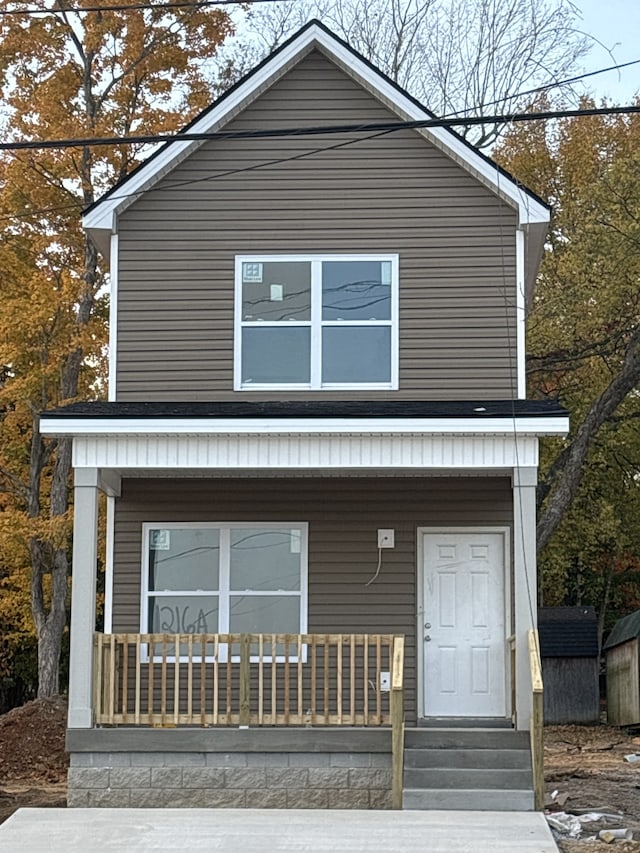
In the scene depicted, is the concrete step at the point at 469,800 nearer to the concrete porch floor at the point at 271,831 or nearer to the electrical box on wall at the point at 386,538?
the concrete porch floor at the point at 271,831

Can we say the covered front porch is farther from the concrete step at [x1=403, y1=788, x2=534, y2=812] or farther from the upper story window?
the concrete step at [x1=403, y1=788, x2=534, y2=812]

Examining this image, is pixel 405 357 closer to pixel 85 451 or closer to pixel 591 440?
pixel 85 451

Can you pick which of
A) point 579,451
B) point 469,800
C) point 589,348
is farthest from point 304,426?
point 589,348

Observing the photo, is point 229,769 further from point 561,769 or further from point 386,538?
point 561,769

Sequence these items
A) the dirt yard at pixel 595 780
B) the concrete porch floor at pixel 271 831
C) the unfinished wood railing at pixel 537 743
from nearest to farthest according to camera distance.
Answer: the concrete porch floor at pixel 271 831
the dirt yard at pixel 595 780
the unfinished wood railing at pixel 537 743

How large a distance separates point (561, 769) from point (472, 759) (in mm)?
4193

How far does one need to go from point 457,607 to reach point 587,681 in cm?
1189

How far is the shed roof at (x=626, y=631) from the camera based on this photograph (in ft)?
76.2

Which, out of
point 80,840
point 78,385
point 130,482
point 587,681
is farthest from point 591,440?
point 80,840

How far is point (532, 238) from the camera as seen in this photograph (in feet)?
50.1

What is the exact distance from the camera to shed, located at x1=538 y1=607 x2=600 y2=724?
25188 mm

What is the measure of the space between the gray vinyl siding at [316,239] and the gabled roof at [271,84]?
0.14 metres

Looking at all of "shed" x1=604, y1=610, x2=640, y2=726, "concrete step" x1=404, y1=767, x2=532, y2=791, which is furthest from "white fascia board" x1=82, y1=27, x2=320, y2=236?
"shed" x1=604, y1=610, x2=640, y2=726

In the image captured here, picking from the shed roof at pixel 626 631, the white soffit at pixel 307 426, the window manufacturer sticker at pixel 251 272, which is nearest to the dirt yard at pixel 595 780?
the shed roof at pixel 626 631
